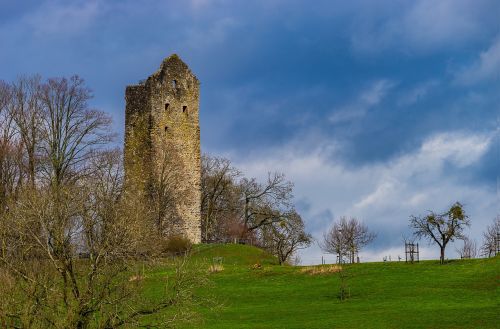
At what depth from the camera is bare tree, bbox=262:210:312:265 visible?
83250 millimetres

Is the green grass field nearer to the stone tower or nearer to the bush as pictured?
the bush

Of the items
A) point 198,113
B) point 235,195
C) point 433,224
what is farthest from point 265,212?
point 433,224

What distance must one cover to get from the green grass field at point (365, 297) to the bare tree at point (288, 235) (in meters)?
27.9

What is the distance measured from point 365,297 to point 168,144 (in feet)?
128

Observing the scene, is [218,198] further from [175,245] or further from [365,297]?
[365,297]

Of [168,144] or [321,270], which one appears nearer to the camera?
[321,270]

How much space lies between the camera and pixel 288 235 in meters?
84.9

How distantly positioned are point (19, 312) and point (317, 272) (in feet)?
83.6

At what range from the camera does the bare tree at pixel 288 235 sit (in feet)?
273

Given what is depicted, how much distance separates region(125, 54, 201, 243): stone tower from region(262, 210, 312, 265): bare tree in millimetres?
9685

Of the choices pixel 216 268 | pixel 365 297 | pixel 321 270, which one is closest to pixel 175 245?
pixel 216 268

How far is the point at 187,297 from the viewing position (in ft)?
96.5

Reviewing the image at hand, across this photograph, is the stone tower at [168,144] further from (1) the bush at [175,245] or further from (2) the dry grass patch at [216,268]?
(2) the dry grass patch at [216,268]

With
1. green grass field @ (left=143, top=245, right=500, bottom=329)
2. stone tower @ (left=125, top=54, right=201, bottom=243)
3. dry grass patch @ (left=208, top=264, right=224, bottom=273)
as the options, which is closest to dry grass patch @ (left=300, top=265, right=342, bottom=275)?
green grass field @ (left=143, top=245, right=500, bottom=329)
